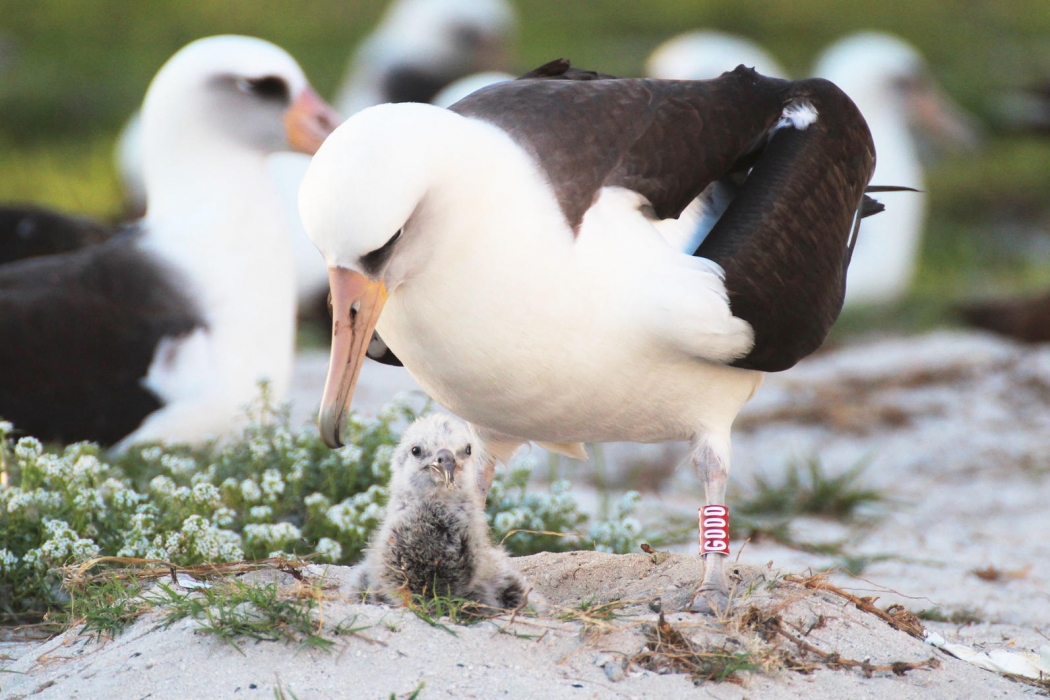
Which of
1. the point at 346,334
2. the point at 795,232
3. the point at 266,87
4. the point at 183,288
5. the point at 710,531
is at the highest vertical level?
the point at 266,87

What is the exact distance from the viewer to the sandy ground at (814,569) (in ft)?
10.2

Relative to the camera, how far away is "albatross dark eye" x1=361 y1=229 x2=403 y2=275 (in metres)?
3.10

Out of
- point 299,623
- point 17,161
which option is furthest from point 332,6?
point 299,623

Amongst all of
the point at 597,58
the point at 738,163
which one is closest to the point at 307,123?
the point at 738,163

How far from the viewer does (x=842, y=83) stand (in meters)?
11.4

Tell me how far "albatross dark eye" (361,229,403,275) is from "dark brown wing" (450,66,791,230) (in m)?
0.51

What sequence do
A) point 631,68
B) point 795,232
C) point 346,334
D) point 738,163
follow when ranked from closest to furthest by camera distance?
point 346,334
point 795,232
point 738,163
point 631,68

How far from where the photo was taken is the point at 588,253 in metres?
3.41

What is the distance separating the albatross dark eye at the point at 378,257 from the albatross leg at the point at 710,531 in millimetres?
1215

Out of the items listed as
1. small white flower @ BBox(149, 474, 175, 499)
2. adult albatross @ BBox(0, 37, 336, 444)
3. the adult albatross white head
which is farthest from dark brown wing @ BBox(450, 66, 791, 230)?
the adult albatross white head

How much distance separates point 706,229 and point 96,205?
9795 millimetres

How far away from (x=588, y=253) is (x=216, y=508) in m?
1.69

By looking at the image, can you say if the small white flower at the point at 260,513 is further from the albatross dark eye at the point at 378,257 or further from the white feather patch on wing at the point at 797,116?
the white feather patch on wing at the point at 797,116

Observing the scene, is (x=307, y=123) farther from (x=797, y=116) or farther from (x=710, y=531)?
(x=710, y=531)
